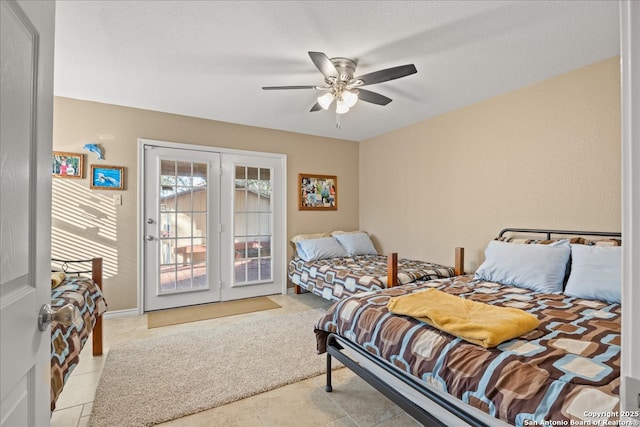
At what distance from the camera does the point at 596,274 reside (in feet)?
7.10

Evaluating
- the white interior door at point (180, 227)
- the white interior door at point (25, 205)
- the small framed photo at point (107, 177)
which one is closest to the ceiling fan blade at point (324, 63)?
the white interior door at point (25, 205)

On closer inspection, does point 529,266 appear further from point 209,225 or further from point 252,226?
point 209,225

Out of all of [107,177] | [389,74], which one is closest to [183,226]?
[107,177]

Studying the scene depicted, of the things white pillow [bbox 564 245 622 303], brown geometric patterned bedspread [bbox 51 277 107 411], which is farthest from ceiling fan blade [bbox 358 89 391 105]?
brown geometric patterned bedspread [bbox 51 277 107 411]

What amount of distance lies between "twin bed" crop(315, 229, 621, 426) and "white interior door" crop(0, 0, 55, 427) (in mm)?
1401

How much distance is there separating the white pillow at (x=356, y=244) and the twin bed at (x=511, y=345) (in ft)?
6.72

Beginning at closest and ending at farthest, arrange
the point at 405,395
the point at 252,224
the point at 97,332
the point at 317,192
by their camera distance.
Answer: the point at 405,395
the point at 97,332
the point at 252,224
the point at 317,192

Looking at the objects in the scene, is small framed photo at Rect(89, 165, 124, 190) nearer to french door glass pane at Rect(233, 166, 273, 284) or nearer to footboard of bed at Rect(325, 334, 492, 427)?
french door glass pane at Rect(233, 166, 273, 284)

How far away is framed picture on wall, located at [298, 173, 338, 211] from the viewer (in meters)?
4.75

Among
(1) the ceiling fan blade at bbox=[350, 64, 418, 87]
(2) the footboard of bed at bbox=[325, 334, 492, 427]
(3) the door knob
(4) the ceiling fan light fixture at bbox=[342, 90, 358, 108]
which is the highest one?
(1) the ceiling fan blade at bbox=[350, 64, 418, 87]

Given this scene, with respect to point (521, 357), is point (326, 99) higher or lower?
higher

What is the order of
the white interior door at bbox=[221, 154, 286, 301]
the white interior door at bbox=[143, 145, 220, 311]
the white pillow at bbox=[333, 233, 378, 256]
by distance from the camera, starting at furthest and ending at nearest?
the white pillow at bbox=[333, 233, 378, 256] < the white interior door at bbox=[221, 154, 286, 301] < the white interior door at bbox=[143, 145, 220, 311]

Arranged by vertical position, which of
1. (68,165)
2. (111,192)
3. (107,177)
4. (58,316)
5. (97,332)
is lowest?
(97,332)

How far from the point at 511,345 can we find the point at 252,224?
353 cm
